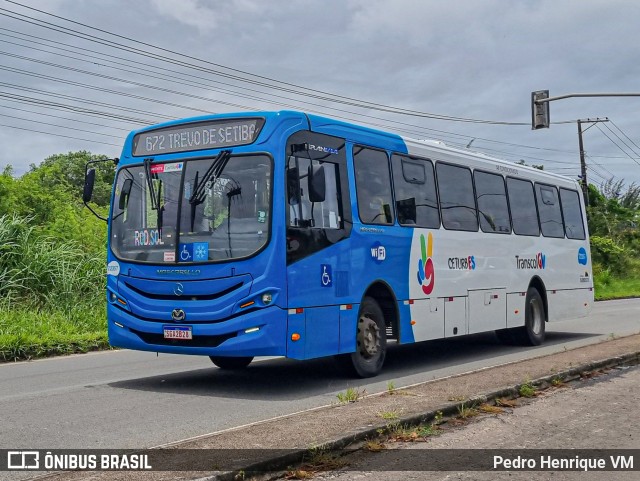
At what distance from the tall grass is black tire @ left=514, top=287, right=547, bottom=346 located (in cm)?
758

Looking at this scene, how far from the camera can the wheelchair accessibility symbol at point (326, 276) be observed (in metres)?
10.3

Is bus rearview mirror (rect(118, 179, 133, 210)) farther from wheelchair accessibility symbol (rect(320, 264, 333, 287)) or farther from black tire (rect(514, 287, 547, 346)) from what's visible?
black tire (rect(514, 287, 547, 346))

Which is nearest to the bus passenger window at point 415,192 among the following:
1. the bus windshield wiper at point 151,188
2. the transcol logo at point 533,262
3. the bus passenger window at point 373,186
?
the bus passenger window at point 373,186

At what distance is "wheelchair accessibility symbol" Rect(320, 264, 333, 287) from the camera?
10336 millimetres

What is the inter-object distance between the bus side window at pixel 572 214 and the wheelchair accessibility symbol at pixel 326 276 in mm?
8923

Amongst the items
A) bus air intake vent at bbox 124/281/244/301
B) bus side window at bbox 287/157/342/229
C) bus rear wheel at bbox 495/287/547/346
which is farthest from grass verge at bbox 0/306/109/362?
bus rear wheel at bbox 495/287/547/346

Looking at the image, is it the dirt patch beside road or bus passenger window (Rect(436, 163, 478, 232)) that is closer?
the dirt patch beside road

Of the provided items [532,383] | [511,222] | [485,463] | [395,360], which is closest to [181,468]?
[485,463]

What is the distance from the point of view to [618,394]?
31.8ft

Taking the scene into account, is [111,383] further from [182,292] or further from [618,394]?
[618,394]

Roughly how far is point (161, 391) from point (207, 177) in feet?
8.34

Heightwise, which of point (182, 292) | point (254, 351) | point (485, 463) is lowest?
point (485, 463)

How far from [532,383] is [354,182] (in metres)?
3.37

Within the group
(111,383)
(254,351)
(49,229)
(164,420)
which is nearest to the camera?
(164,420)
